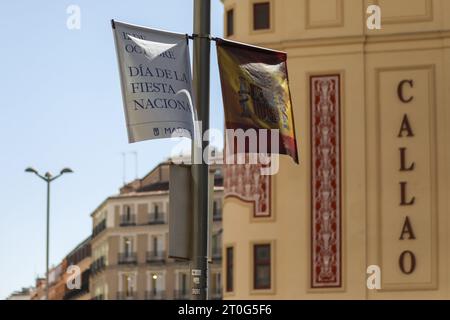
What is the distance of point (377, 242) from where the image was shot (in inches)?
2018

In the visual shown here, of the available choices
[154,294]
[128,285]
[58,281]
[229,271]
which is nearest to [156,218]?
[128,285]

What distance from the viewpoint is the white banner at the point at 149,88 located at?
11945 mm

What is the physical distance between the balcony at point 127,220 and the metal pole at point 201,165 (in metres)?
126

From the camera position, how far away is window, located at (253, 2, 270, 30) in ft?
174

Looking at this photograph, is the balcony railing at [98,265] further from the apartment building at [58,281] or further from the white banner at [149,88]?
the white banner at [149,88]

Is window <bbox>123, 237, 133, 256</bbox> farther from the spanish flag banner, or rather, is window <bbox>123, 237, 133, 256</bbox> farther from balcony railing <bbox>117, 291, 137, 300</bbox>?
the spanish flag banner

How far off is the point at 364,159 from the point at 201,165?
39.6 meters

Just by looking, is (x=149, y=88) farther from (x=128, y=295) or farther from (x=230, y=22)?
(x=128, y=295)

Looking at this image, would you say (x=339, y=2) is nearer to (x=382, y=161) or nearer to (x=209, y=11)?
(x=382, y=161)

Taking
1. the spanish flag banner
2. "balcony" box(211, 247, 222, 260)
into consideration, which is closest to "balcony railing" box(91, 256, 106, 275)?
"balcony" box(211, 247, 222, 260)

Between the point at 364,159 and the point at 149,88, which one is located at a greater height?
the point at 364,159

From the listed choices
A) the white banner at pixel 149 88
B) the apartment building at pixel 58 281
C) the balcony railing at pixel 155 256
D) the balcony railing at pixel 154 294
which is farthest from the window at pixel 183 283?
the white banner at pixel 149 88

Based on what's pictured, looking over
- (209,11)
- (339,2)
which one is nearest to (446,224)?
(339,2)

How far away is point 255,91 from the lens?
12.8 meters
